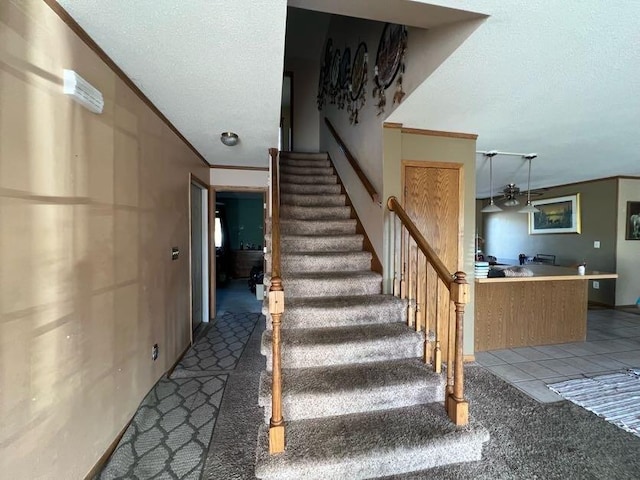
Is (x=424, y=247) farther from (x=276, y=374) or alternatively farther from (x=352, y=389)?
(x=276, y=374)

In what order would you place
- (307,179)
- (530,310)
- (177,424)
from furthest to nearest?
(307,179) → (530,310) → (177,424)

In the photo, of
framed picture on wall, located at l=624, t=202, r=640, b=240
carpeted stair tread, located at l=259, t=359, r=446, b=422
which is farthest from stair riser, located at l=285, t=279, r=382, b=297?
framed picture on wall, located at l=624, t=202, r=640, b=240

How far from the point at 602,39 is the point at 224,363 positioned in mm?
3655

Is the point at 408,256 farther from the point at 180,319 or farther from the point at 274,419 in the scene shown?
the point at 180,319

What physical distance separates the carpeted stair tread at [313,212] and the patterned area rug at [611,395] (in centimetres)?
261

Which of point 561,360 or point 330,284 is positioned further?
point 561,360

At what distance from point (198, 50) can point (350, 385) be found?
209 centimetres

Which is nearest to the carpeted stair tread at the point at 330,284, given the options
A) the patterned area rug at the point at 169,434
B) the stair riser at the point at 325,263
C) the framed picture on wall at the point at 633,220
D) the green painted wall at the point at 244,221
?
the stair riser at the point at 325,263

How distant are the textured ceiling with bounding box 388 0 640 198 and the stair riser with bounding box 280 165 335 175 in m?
1.95

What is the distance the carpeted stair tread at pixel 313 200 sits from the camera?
3.69 meters

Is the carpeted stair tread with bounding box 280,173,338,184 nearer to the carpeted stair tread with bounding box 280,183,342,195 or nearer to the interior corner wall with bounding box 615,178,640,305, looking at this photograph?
the carpeted stair tread with bounding box 280,183,342,195

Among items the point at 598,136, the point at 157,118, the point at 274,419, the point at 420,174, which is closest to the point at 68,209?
the point at 157,118

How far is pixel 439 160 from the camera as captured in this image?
2.90m

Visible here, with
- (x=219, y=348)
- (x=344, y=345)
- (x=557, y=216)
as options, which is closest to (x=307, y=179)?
(x=219, y=348)
